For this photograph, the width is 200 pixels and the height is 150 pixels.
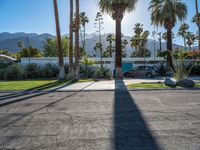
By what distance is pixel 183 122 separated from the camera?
7.29 m

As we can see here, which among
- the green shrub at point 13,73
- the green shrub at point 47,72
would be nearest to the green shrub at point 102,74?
the green shrub at point 47,72

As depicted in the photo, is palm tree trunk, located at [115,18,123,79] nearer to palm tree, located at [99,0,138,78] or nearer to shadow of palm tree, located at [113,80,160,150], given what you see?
palm tree, located at [99,0,138,78]

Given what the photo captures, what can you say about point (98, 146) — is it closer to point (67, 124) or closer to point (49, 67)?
point (67, 124)

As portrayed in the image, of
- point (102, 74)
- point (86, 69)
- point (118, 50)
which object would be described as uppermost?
point (118, 50)

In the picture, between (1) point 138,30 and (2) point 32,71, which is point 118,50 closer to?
(2) point 32,71

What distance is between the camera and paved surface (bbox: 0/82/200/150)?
548cm

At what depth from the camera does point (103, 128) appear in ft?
22.2

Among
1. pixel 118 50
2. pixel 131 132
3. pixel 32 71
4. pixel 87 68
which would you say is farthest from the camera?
pixel 87 68

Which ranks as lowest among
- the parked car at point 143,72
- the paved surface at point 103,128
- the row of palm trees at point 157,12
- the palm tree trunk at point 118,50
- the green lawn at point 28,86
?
the green lawn at point 28,86

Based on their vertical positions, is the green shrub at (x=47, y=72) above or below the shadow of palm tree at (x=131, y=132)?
above

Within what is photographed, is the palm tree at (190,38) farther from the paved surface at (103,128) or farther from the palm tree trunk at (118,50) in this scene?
the paved surface at (103,128)

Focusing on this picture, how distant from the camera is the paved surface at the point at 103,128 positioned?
5.48 metres

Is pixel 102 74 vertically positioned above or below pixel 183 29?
below

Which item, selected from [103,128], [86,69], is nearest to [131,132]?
[103,128]
